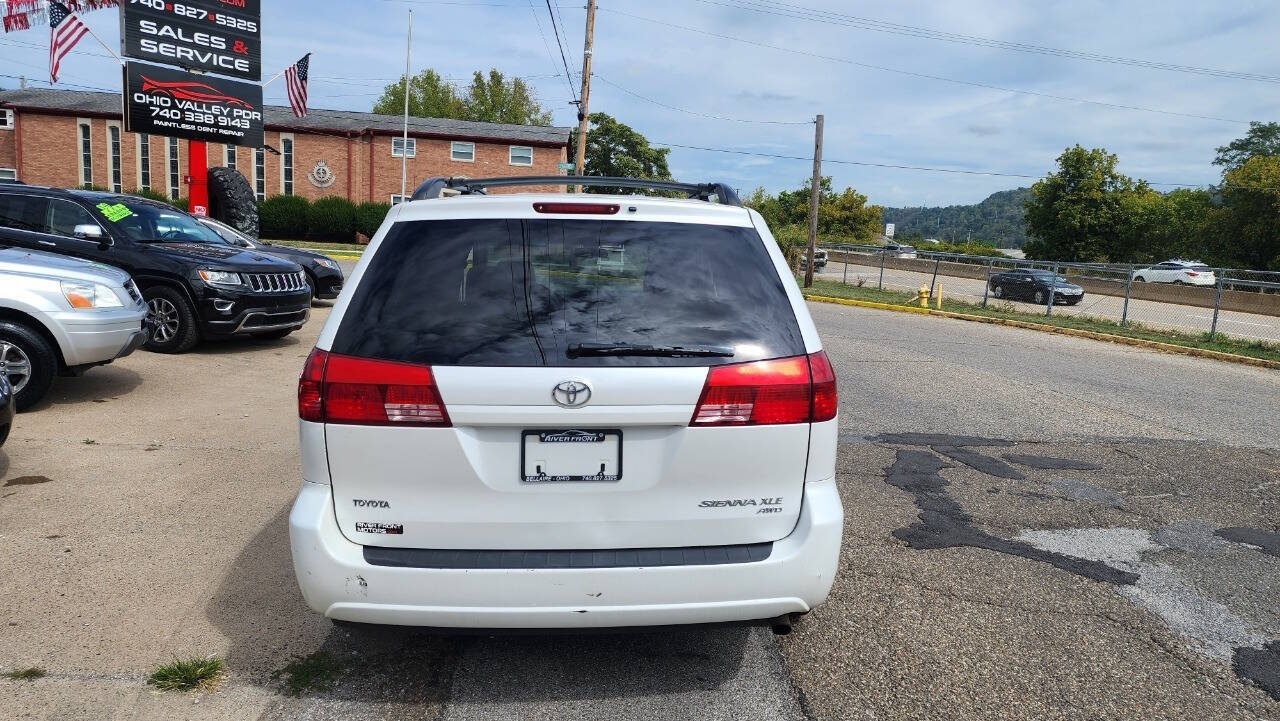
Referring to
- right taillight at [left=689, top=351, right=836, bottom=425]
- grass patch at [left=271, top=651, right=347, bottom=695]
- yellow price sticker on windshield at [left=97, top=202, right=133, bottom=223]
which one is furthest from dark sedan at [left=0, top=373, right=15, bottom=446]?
yellow price sticker on windshield at [left=97, top=202, right=133, bottom=223]

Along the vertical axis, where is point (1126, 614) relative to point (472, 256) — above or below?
below

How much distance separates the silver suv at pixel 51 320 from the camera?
672 centimetres

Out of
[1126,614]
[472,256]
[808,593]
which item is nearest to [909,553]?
[1126,614]

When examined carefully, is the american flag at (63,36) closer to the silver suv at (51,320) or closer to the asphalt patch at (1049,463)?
the silver suv at (51,320)

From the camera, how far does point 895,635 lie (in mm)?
3664

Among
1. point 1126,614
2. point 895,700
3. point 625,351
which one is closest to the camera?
point 625,351

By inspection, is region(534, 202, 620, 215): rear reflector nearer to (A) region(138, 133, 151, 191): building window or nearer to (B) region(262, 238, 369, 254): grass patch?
(B) region(262, 238, 369, 254): grass patch

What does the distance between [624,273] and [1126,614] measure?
2.80 metres

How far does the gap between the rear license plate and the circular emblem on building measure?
4595 cm

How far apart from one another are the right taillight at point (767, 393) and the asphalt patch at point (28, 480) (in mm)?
4503

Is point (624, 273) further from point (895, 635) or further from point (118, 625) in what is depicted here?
point (118, 625)

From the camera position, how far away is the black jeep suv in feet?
32.0

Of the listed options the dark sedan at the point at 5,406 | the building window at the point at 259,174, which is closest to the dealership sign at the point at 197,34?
the dark sedan at the point at 5,406

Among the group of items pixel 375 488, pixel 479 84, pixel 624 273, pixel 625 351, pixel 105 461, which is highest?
pixel 479 84
